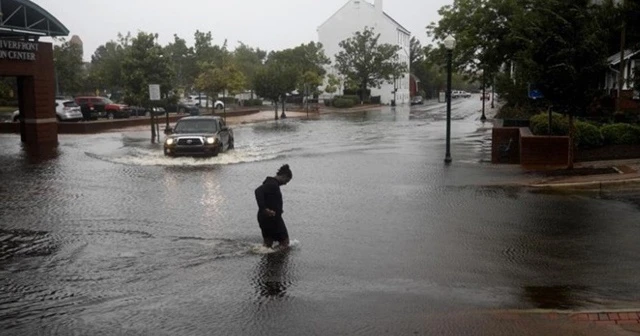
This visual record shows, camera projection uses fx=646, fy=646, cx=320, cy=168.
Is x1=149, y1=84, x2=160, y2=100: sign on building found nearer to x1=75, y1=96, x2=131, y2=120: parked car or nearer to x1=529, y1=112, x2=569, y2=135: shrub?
x1=75, y1=96, x2=131, y2=120: parked car

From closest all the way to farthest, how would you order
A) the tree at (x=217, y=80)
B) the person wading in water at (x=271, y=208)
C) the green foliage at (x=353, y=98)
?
the person wading in water at (x=271, y=208) → the tree at (x=217, y=80) → the green foliage at (x=353, y=98)

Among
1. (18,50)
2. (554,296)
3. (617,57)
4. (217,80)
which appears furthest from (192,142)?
(217,80)

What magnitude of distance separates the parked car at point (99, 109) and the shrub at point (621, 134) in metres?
35.8

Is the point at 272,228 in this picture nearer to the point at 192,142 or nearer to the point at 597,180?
the point at 597,180

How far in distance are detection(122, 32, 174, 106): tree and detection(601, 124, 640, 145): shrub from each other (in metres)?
23.3

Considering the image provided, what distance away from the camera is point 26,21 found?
28.7 meters

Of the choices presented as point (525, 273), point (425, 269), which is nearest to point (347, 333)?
point (425, 269)

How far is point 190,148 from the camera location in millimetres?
22750

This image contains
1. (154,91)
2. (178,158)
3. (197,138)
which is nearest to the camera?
(197,138)

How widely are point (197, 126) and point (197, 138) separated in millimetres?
1475

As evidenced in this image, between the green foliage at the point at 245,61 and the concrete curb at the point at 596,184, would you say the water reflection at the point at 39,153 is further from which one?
the green foliage at the point at 245,61

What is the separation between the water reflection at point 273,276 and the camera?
7992mm

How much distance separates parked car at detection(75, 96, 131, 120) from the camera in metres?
47.2

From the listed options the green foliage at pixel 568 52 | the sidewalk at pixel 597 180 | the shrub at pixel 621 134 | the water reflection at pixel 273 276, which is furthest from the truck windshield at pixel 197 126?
the water reflection at pixel 273 276
